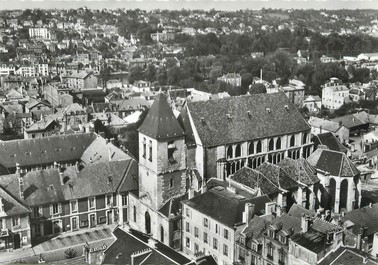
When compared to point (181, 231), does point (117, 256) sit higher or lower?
higher

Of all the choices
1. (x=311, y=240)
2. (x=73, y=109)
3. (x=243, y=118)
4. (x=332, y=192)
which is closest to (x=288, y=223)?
(x=311, y=240)

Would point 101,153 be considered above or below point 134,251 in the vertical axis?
below

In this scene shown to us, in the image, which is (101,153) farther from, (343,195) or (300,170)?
(343,195)

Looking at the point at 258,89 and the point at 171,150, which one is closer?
the point at 171,150

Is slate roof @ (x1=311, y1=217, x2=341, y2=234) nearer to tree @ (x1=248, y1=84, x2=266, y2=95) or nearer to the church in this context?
the church

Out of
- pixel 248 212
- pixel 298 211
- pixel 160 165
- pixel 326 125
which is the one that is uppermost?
pixel 160 165

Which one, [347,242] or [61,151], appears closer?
[347,242]

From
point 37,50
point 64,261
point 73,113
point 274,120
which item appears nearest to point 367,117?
point 274,120

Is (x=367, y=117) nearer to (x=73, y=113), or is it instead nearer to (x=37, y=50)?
(x=73, y=113)
